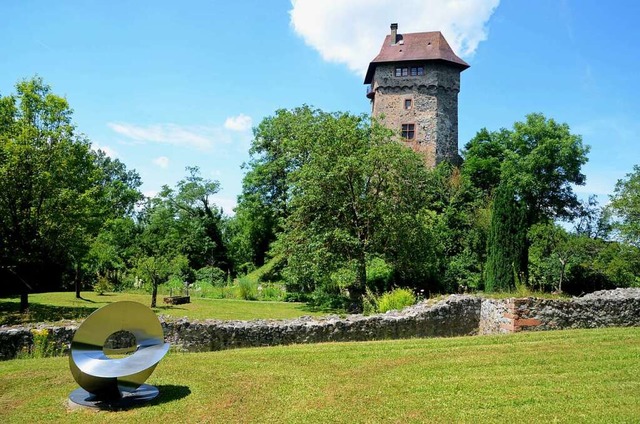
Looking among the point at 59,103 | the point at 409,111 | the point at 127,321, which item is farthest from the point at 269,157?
the point at 127,321

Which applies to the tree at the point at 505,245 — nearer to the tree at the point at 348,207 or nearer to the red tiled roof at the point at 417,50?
the tree at the point at 348,207

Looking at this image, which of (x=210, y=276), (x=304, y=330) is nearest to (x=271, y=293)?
(x=210, y=276)

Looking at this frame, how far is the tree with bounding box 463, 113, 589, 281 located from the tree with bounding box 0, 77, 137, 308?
3025 centimetres

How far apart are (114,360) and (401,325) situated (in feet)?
26.6

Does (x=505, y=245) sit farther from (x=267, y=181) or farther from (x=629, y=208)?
(x=267, y=181)

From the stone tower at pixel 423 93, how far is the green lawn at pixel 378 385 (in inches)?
1320

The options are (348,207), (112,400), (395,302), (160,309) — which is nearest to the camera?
(112,400)

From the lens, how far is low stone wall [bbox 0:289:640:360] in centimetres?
1241

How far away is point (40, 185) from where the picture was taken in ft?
63.9

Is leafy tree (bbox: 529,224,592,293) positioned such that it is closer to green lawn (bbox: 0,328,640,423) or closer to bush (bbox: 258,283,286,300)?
bush (bbox: 258,283,286,300)

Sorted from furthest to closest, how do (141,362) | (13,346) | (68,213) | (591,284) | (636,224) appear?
(591,284) → (636,224) → (68,213) → (13,346) → (141,362)

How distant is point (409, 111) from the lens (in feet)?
144

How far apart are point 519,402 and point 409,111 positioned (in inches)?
1526

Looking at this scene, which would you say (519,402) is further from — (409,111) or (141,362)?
(409,111)
